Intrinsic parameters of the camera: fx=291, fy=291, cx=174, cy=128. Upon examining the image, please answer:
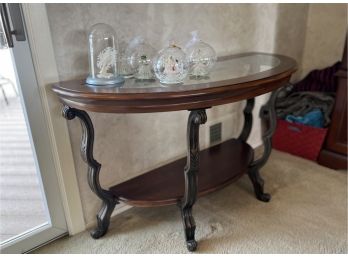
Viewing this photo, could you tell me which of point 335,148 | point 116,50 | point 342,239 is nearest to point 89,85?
point 116,50

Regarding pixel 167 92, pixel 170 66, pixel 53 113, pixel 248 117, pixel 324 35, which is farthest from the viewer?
pixel 324 35

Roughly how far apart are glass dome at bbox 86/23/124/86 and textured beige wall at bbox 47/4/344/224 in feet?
0.25

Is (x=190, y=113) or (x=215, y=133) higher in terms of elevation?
(x=190, y=113)

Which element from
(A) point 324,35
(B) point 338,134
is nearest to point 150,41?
(B) point 338,134

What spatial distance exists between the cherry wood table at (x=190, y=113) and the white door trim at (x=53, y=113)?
0.09 metres

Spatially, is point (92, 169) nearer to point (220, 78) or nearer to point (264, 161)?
point (220, 78)

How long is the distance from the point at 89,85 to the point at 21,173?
0.59 metres

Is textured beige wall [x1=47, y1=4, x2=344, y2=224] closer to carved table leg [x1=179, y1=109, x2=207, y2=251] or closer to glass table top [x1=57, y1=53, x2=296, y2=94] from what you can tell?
glass table top [x1=57, y1=53, x2=296, y2=94]

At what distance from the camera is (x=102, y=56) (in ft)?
3.70

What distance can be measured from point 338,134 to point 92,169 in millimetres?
1573

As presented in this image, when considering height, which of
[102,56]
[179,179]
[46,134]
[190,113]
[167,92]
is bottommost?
[179,179]

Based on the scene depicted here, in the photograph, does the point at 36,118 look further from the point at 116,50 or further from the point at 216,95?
the point at 216,95

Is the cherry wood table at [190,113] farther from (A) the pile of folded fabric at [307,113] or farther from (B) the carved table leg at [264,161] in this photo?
(A) the pile of folded fabric at [307,113]

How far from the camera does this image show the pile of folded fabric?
6.52ft
